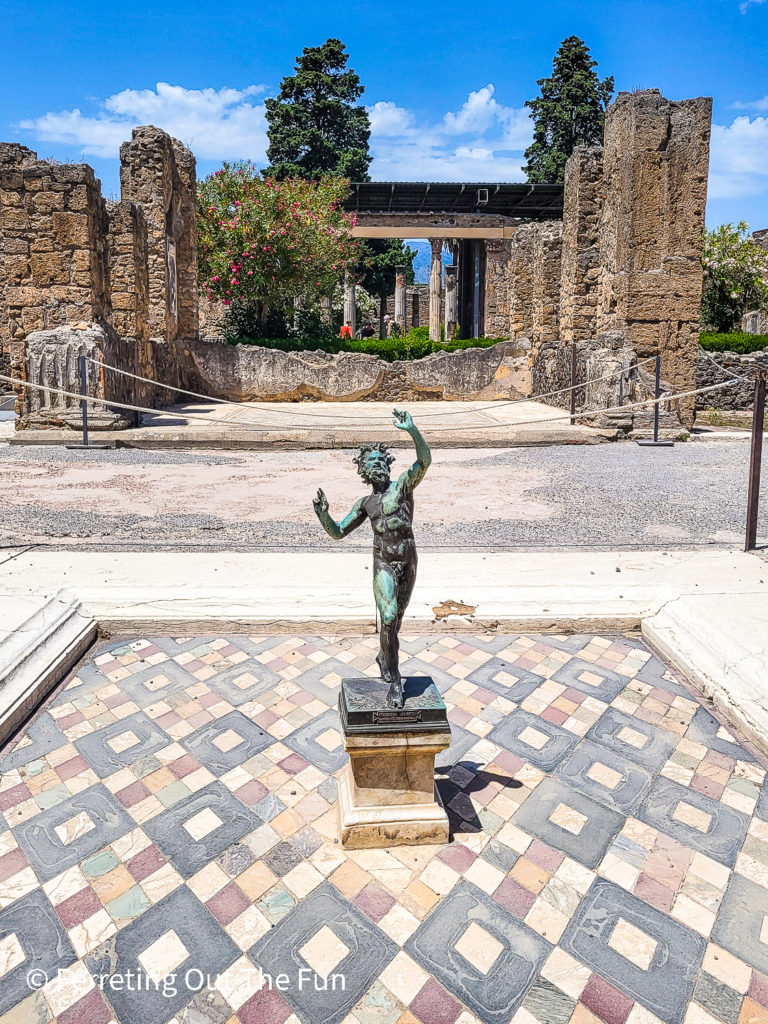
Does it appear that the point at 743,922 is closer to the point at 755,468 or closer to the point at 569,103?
the point at 755,468

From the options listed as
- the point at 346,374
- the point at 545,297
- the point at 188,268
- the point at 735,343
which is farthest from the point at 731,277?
the point at 188,268

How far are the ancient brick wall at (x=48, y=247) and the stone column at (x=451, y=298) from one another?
24301 millimetres

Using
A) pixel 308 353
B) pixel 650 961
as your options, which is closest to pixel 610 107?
pixel 308 353

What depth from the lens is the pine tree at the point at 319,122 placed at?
32531mm

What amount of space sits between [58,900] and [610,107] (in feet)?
41.7

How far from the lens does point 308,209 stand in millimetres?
16844

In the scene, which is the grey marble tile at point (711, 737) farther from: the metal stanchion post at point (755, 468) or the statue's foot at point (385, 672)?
the metal stanchion post at point (755, 468)

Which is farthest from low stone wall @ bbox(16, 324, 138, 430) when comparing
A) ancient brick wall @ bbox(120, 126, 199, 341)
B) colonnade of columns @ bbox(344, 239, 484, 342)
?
colonnade of columns @ bbox(344, 239, 484, 342)

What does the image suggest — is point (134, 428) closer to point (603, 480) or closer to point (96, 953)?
point (603, 480)

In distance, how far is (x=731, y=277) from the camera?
18109 millimetres

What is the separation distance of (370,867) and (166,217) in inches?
574

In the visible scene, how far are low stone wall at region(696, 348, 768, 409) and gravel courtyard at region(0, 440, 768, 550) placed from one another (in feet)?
21.1

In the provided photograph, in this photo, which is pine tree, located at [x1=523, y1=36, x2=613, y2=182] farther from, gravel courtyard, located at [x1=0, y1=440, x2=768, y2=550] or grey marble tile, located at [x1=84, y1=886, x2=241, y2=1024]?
grey marble tile, located at [x1=84, y1=886, x2=241, y2=1024]

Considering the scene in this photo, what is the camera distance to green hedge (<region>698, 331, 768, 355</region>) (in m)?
15.9
